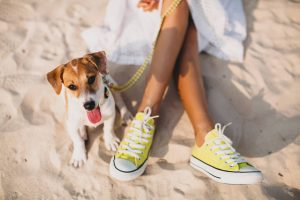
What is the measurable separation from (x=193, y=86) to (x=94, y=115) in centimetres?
82

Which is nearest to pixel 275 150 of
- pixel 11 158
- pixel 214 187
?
pixel 214 187

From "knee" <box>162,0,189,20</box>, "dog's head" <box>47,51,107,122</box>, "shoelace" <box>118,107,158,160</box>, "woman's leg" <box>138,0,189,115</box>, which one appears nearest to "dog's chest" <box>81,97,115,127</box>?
"dog's head" <box>47,51,107,122</box>

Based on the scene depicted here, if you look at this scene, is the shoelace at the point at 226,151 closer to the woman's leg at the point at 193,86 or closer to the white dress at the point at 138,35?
the woman's leg at the point at 193,86

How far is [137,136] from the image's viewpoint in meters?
2.37

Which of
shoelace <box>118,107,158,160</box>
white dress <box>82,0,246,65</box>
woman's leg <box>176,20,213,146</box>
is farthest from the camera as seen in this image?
white dress <box>82,0,246,65</box>

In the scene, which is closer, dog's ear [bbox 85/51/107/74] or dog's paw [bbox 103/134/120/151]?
dog's ear [bbox 85/51/107/74]

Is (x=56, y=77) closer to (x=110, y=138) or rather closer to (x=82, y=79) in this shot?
(x=82, y=79)

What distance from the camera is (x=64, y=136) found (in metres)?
2.56

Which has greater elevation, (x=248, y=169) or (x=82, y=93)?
(x=82, y=93)

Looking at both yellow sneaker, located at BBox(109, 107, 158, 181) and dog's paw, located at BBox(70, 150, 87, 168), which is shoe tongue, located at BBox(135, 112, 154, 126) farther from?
dog's paw, located at BBox(70, 150, 87, 168)

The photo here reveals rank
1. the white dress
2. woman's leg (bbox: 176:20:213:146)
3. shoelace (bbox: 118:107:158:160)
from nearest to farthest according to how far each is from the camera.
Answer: shoelace (bbox: 118:107:158:160) < woman's leg (bbox: 176:20:213:146) < the white dress

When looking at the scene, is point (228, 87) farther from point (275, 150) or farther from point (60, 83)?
point (60, 83)

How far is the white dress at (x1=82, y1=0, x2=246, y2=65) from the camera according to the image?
2936mm

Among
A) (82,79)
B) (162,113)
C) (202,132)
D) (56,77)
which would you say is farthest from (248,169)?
(56,77)
